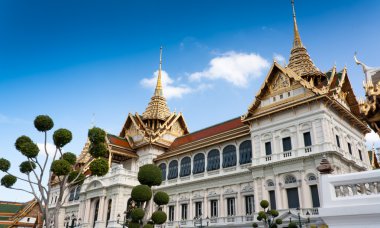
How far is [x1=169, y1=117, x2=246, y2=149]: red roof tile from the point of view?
106ft

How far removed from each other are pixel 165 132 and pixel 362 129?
68.8ft

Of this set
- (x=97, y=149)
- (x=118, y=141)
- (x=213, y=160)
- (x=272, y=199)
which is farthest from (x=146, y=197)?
(x=118, y=141)

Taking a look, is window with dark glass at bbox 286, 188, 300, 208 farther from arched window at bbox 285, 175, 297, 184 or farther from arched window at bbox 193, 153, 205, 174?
arched window at bbox 193, 153, 205, 174

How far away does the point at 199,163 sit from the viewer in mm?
31531

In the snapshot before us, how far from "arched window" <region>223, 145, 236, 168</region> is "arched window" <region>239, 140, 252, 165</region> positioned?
2.53 ft

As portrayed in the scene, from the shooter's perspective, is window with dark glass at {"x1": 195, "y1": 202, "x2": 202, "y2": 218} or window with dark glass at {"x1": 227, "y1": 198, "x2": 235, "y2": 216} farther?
window with dark glass at {"x1": 195, "y1": 202, "x2": 202, "y2": 218}

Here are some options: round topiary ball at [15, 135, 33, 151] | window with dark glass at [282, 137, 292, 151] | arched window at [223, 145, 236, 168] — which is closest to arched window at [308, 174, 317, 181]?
window with dark glass at [282, 137, 292, 151]

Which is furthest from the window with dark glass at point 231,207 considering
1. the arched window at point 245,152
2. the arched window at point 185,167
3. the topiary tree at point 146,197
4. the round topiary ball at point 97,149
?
the round topiary ball at point 97,149

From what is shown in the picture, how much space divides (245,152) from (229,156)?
1.80 metres

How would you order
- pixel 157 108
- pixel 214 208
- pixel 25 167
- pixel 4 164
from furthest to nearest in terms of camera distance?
pixel 157 108
pixel 214 208
pixel 25 167
pixel 4 164

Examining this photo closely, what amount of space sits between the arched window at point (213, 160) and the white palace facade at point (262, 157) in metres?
0.09

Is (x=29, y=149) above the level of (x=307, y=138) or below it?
below

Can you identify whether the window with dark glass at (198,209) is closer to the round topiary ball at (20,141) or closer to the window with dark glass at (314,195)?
the window with dark glass at (314,195)

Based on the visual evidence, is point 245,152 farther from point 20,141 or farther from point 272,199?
point 20,141
